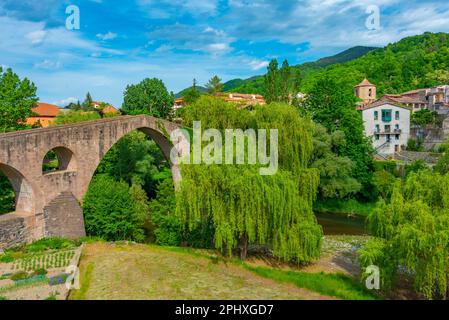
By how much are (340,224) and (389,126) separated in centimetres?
1951

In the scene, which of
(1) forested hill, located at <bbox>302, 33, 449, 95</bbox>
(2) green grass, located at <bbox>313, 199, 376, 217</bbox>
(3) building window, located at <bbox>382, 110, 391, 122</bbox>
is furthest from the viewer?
(1) forested hill, located at <bbox>302, 33, 449, 95</bbox>

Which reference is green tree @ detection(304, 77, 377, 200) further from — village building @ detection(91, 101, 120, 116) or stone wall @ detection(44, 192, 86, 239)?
village building @ detection(91, 101, 120, 116)

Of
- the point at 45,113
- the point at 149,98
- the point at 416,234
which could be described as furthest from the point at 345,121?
the point at 45,113

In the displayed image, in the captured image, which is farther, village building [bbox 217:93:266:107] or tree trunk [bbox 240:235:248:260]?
village building [bbox 217:93:266:107]

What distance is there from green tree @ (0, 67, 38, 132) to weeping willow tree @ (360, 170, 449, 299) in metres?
25.5

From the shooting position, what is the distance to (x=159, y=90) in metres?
46.6

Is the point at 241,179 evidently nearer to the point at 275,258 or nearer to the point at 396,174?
the point at 275,258

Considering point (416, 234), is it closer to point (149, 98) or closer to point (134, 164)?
point (134, 164)

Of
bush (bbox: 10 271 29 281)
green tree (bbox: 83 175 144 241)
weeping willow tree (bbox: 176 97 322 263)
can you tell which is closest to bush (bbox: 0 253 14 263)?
bush (bbox: 10 271 29 281)

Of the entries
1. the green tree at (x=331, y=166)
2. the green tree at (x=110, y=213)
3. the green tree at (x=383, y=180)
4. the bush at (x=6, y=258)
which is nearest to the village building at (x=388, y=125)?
the green tree at (x=383, y=180)

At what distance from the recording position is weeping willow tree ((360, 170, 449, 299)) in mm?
12812

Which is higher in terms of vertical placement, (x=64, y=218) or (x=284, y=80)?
(x=284, y=80)

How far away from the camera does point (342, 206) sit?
3559 centimetres
